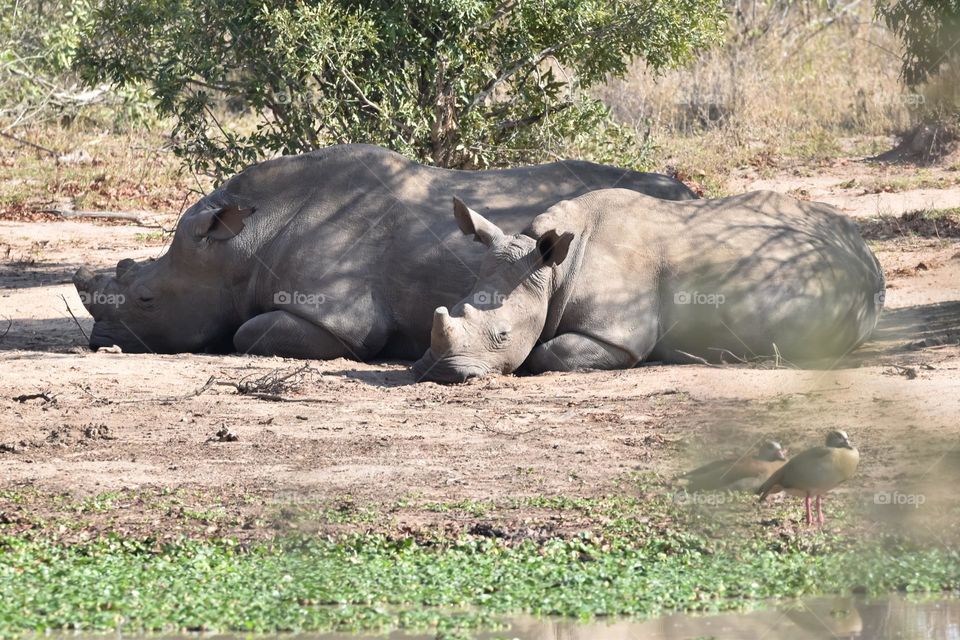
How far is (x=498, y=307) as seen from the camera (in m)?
10.9

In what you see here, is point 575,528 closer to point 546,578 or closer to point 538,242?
point 546,578

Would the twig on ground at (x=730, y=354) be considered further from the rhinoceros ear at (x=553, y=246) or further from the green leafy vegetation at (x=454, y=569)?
the green leafy vegetation at (x=454, y=569)

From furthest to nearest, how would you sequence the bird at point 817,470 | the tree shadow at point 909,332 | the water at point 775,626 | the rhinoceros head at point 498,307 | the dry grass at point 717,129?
the dry grass at point 717,129 → the tree shadow at point 909,332 → the rhinoceros head at point 498,307 → the bird at point 817,470 → the water at point 775,626

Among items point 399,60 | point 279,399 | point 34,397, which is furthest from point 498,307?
point 399,60

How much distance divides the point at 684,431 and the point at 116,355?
471cm

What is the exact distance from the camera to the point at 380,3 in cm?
1359

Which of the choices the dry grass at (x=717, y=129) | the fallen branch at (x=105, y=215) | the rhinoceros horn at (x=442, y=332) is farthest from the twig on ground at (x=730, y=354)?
the fallen branch at (x=105, y=215)

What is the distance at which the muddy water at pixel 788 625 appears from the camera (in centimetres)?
593

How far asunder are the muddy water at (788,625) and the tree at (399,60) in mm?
8018

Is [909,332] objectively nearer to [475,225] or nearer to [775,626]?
[475,225]

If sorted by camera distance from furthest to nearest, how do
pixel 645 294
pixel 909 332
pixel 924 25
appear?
1. pixel 924 25
2. pixel 909 332
3. pixel 645 294

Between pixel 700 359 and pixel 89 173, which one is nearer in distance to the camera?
pixel 700 359

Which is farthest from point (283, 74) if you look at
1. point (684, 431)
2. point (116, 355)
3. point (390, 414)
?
point (684, 431)

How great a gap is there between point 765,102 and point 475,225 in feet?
40.0
